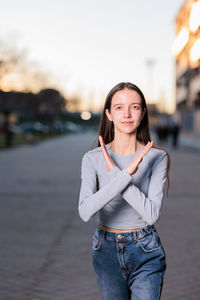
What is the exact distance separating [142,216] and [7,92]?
3528 cm

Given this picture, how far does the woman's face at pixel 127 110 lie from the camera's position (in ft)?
8.21

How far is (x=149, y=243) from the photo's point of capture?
2438 mm

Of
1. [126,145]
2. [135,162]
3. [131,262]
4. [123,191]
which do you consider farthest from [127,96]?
[131,262]

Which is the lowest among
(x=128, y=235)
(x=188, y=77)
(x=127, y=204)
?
(x=188, y=77)

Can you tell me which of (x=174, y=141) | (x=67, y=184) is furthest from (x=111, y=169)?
(x=174, y=141)

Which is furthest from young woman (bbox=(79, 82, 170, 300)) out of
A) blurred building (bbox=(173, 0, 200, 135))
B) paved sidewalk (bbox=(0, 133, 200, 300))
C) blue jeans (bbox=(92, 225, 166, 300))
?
blurred building (bbox=(173, 0, 200, 135))

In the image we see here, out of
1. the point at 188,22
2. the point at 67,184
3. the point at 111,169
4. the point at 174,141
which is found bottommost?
the point at 174,141

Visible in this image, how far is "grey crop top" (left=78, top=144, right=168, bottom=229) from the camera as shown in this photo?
233 centimetres

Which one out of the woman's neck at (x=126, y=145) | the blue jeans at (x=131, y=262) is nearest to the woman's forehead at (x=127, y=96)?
the woman's neck at (x=126, y=145)

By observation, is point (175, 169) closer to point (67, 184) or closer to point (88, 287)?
point (67, 184)

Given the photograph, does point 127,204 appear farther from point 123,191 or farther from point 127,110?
point 127,110

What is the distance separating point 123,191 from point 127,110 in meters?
0.42

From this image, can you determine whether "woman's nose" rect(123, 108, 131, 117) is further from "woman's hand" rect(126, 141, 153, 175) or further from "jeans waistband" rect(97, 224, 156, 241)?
"jeans waistband" rect(97, 224, 156, 241)

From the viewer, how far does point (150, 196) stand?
245 centimetres
